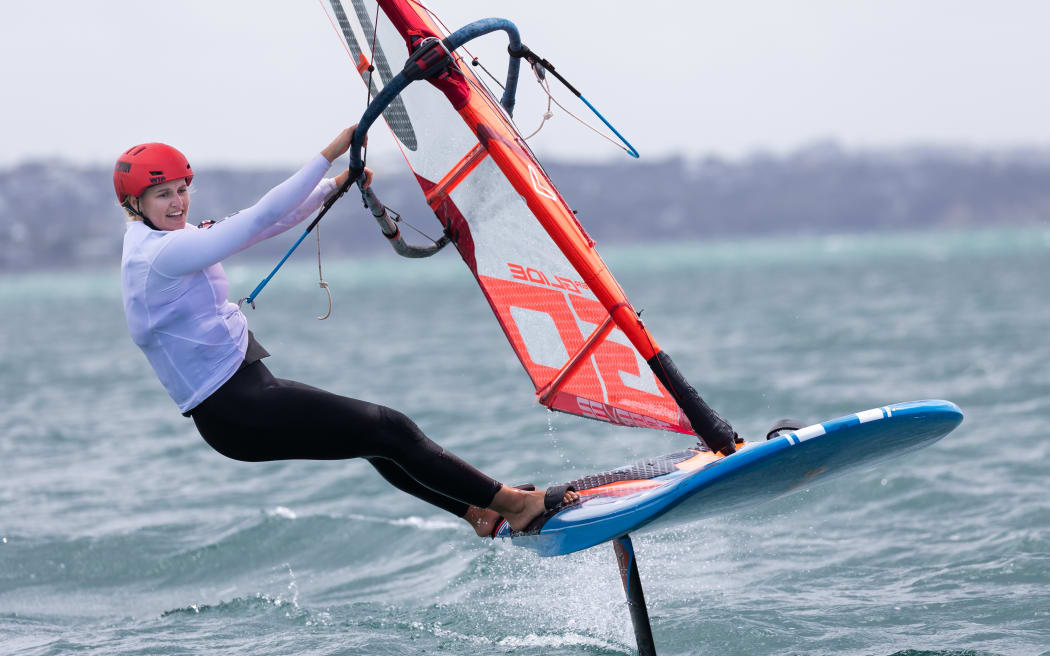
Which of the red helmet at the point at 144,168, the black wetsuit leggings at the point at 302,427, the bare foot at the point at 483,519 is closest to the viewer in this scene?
the red helmet at the point at 144,168

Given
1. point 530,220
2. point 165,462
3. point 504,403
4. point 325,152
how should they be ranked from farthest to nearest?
point 504,403
point 165,462
point 530,220
point 325,152

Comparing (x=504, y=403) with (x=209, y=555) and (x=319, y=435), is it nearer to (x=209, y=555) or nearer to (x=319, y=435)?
(x=209, y=555)

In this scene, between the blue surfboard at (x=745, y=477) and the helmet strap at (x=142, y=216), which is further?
the helmet strap at (x=142, y=216)

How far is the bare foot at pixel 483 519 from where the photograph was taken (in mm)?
4488

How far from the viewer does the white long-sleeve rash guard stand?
370 cm

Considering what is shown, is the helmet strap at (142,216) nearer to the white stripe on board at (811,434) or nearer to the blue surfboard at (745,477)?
the blue surfboard at (745,477)

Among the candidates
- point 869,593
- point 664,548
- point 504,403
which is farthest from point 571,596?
point 504,403

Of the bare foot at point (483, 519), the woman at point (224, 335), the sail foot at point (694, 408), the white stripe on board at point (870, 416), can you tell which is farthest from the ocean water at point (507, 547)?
the white stripe on board at point (870, 416)

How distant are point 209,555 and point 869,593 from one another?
402 cm

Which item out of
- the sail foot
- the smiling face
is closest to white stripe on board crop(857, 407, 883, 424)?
the sail foot

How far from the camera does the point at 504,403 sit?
43.4 feet

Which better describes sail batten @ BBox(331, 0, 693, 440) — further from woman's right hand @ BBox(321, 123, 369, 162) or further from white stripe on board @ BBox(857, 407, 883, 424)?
white stripe on board @ BBox(857, 407, 883, 424)

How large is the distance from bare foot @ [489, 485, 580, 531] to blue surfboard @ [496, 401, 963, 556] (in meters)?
0.04

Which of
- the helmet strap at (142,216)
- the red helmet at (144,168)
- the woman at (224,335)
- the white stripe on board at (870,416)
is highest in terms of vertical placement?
the red helmet at (144,168)
